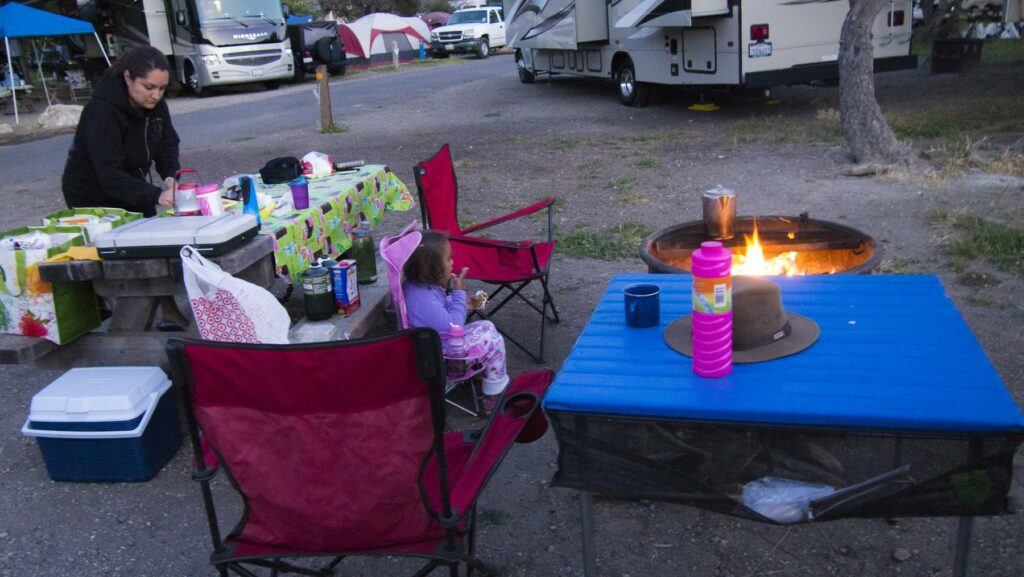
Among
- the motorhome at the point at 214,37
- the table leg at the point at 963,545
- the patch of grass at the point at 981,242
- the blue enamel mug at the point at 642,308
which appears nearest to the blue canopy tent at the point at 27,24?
the motorhome at the point at 214,37

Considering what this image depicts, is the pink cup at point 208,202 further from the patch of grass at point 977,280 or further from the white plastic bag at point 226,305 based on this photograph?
the patch of grass at point 977,280

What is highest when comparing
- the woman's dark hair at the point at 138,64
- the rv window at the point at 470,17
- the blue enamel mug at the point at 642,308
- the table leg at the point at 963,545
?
the rv window at the point at 470,17

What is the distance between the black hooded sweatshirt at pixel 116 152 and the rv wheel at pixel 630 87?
28.2ft

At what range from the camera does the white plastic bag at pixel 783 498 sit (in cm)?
204

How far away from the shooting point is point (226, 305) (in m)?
2.98

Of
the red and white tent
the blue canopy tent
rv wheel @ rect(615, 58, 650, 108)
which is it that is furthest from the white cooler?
the red and white tent

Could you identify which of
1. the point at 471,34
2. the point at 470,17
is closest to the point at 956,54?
the point at 471,34

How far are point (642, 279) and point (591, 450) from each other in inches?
38.3

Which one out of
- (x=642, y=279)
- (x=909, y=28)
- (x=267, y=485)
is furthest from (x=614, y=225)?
(x=909, y=28)

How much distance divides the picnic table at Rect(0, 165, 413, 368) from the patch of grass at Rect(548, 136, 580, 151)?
17.9 feet

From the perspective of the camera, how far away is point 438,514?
2.10 metres

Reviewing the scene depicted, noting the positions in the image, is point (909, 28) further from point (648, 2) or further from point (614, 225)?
point (614, 225)

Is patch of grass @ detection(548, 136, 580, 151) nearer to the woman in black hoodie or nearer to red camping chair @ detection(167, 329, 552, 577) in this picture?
the woman in black hoodie

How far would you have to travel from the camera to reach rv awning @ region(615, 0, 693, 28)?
945cm
